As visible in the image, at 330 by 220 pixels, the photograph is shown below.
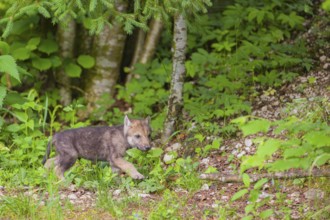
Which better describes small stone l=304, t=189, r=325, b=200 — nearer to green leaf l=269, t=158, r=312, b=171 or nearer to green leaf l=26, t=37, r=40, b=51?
green leaf l=269, t=158, r=312, b=171

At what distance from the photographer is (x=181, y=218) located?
22.0 feet

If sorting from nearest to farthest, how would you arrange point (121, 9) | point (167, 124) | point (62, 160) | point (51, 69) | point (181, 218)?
point (181, 218)
point (62, 160)
point (167, 124)
point (121, 9)
point (51, 69)

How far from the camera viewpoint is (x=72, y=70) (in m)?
11.7

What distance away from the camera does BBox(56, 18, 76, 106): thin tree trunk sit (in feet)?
39.0

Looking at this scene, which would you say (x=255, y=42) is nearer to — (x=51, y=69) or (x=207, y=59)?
(x=207, y=59)

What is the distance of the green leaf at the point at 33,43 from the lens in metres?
11.2

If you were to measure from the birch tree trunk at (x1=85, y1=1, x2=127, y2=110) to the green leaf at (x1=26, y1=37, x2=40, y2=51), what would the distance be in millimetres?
1196

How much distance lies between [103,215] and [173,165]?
89.1 inches

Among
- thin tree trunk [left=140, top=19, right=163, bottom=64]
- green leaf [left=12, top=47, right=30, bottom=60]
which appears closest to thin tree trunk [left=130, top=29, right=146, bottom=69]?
thin tree trunk [left=140, top=19, right=163, bottom=64]

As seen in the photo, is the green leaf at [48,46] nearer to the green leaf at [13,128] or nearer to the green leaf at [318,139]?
the green leaf at [13,128]

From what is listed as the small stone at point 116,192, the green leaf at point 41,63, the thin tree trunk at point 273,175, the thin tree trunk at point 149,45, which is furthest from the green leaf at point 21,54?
the thin tree trunk at point 273,175

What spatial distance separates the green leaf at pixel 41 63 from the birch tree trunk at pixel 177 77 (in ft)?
9.57

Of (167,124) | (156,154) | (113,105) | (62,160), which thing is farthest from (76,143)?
(113,105)

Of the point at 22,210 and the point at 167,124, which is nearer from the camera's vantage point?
the point at 22,210
